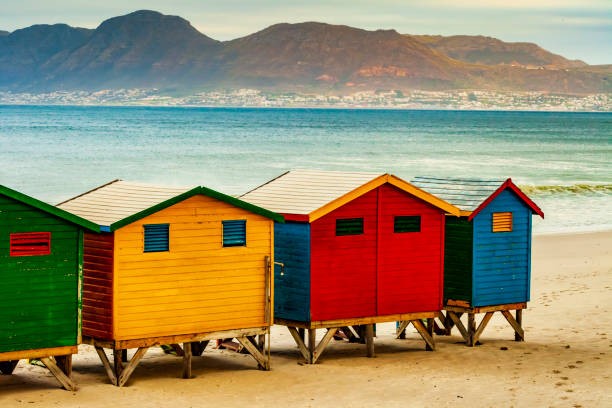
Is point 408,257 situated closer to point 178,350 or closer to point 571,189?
point 178,350

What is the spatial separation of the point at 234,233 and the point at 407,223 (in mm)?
3296

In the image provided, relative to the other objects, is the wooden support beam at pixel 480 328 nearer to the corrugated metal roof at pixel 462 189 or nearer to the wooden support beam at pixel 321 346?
the corrugated metal roof at pixel 462 189

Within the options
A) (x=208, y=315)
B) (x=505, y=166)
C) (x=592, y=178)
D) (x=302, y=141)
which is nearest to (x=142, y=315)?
(x=208, y=315)

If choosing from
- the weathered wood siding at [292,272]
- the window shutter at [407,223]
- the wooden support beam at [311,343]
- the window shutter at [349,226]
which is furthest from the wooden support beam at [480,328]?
the weathered wood siding at [292,272]

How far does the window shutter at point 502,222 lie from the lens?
61.5ft

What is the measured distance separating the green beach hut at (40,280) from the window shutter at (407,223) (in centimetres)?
530

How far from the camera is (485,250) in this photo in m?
18.6

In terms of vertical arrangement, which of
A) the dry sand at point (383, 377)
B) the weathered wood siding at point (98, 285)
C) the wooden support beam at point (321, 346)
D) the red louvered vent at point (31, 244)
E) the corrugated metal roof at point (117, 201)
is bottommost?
the dry sand at point (383, 377)

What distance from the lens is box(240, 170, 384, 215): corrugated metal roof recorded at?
17031 mm

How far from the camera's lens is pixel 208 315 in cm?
1574

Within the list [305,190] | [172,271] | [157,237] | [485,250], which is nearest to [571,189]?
[485,250]

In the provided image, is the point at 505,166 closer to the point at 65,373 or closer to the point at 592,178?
the point at 592,178

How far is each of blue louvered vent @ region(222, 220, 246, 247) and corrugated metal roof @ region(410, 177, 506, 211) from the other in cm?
439

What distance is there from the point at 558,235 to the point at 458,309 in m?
21.5
